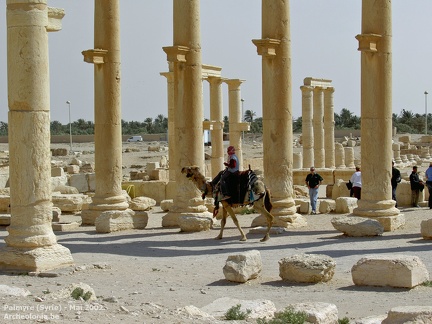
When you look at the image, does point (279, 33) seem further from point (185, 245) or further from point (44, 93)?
point (44, 93)

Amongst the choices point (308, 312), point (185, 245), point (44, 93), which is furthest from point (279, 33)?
point (308, 312)

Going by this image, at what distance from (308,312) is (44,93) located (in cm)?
659

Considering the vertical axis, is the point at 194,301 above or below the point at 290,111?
below

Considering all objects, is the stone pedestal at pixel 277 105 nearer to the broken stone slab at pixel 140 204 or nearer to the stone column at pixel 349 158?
the broken stone slab at pixel 140 204

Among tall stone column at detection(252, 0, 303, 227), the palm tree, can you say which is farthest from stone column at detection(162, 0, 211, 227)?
the palm tree

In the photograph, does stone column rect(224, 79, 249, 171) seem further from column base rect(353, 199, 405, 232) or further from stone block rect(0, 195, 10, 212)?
column base rect(353, 199, 405, 232)

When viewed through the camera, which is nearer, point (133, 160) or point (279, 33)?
point (279, 33)

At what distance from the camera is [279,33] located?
20484 millimetres

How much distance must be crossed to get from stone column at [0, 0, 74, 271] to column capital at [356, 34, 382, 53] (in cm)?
834

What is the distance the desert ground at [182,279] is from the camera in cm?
938

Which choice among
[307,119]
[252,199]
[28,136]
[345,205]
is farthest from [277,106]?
[307,119]

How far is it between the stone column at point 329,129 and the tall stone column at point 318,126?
641 millimetres

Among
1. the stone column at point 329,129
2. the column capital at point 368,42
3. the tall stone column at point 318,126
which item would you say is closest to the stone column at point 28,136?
the column capital at point 368,42

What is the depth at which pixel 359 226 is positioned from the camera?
17.9m
